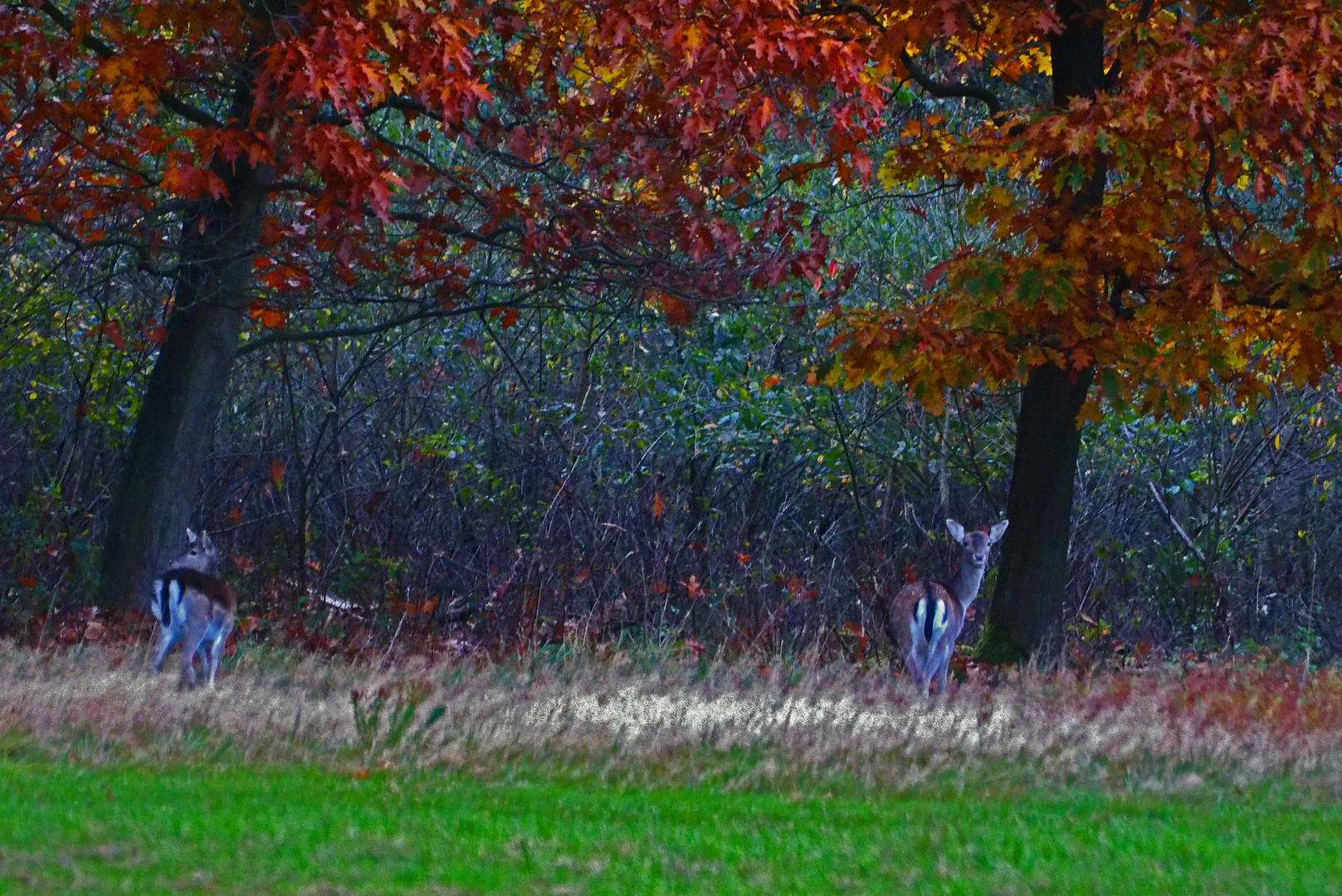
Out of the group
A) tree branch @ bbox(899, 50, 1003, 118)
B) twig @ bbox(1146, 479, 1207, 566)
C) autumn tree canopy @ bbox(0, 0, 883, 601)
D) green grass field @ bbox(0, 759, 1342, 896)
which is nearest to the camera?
green grass field @ bbox(0, 759, 1342, 896)

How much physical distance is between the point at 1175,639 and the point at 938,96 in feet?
18.4

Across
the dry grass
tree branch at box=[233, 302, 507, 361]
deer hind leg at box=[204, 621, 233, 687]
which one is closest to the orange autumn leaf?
tree branch at box=[233, 302, 507, 361]

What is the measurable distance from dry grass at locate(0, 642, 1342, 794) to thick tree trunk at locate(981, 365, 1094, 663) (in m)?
1.25

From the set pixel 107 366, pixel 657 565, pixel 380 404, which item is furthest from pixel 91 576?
pixel 657 565

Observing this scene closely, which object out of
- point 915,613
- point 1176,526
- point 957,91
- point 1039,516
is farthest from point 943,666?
point 1176,526

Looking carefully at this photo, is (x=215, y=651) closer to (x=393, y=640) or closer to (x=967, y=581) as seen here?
(x=393, y=640)

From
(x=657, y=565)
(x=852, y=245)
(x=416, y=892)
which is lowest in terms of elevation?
(x=416, y=892)

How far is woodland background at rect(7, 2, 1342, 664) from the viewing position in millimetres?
13328

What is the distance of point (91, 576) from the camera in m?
14.0

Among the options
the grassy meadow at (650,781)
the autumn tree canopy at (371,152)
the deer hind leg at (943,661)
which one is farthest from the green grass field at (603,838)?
the deer hind leg at (943,661)

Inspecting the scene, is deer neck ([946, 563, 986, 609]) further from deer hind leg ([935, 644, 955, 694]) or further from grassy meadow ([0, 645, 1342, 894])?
grassy meadow ([0, 645, 1342, 894])

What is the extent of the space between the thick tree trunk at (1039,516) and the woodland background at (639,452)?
0.87m

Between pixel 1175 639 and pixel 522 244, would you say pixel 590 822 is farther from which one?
pixel 1175 639

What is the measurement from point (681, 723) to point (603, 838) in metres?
2.62
